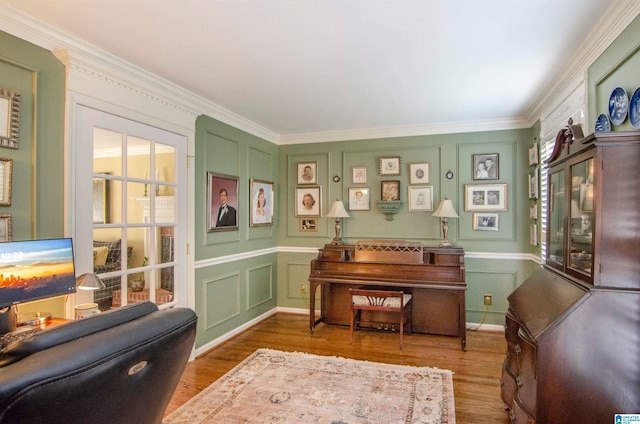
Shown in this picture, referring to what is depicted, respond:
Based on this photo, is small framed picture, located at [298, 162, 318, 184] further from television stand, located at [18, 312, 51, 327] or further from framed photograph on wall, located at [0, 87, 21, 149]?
television stand, located at [18, 312, 51, 327]

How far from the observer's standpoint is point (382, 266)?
385 cm

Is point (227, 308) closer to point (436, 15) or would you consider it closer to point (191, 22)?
point (191, 22)

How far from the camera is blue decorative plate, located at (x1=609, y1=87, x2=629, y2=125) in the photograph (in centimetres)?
183

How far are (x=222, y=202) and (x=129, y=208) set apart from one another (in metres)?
1.08

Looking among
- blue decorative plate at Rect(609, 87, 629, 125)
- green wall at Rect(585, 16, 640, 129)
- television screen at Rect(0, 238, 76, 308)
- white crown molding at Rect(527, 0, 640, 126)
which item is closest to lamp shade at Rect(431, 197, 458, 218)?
white crown molding at Rect(527, 0, 640, 126)

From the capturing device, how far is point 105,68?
239 cm

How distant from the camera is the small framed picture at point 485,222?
13.3 feet

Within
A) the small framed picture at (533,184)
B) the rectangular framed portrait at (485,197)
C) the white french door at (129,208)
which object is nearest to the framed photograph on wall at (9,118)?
the white french door at (129,208)

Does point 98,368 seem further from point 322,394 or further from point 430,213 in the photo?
point 430,213

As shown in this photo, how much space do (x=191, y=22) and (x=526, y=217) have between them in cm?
378

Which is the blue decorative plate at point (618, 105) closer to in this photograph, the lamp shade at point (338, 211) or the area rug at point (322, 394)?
the area rug at point (322, 394)

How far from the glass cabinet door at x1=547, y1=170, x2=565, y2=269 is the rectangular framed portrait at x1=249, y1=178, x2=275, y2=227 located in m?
3.00

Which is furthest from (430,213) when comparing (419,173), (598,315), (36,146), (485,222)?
Result: (36,146)

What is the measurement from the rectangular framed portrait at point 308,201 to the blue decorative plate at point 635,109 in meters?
3.31
